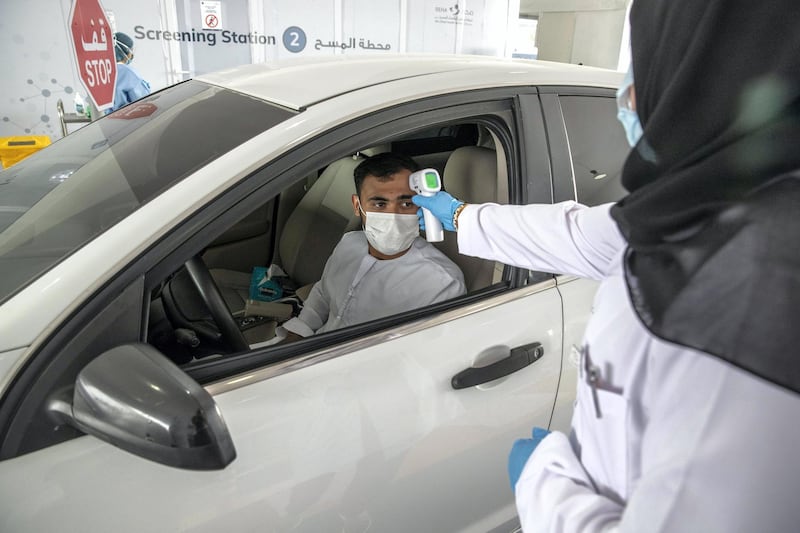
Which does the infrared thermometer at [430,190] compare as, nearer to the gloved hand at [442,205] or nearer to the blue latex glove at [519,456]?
the gloved hand at [442,205]

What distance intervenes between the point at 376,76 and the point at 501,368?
726mm

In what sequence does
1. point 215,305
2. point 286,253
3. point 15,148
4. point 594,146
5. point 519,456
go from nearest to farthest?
1. point 519,456
2. point 215,305
3. point 594,146
4. point 286,253
5. point 15,148

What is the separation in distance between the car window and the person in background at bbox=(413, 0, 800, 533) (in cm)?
69

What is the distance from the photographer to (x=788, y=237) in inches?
18.9

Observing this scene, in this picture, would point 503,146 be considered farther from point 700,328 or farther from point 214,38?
point 214,38

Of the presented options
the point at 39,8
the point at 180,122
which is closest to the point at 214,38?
the point at 39,8

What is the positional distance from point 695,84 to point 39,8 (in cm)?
500

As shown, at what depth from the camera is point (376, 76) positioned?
125 centimetres

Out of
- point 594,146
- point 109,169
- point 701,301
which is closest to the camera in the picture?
point 701,301

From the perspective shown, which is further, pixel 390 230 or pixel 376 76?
pixel 390 230

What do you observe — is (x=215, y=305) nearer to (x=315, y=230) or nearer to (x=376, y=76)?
(x=376, y=76)

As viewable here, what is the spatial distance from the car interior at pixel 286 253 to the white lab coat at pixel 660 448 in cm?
63

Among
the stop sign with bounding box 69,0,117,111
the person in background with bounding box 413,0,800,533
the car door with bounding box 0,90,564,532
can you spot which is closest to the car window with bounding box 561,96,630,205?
the car door with bounding box 0,90,564,532

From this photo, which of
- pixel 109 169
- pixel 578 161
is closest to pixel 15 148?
pixel 109 169
